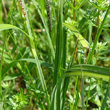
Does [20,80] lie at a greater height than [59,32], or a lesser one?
lesser

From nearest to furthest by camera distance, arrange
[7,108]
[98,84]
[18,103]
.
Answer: [18,103]
[7,108]
[98,84]

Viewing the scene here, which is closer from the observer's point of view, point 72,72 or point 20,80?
point 72,72

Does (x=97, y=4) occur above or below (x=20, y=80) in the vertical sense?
above

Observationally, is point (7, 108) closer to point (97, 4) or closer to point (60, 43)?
point (60, 43)

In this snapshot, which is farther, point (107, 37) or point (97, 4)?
point (107, 37)

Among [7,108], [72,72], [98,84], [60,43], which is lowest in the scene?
[7,108]

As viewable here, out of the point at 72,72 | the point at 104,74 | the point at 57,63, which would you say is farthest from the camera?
the point at 57,63

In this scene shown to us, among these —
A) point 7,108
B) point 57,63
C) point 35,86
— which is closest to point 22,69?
point 35,86

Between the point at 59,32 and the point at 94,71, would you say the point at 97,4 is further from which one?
the point at 94,71

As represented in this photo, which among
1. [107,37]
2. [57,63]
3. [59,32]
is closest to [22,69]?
[57,63]
